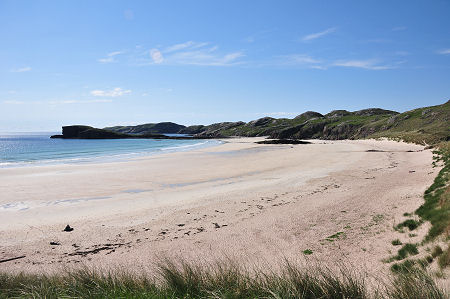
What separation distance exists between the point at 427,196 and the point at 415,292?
10.7m

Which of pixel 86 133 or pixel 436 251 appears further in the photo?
pixel 86 133

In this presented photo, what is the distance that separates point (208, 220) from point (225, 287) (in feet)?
24.6

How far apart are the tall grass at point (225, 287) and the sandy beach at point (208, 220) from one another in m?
1.55

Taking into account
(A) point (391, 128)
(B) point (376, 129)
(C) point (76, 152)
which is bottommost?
(C) point (76, 152)

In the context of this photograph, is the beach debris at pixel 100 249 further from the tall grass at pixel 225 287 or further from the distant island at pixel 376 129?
the distant island at pixel 376 129

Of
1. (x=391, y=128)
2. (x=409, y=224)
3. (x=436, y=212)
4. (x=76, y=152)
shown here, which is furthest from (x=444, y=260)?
(x=391, y=128)

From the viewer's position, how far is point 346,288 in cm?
458

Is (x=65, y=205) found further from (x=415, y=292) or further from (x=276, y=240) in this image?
(x=415, y=292)

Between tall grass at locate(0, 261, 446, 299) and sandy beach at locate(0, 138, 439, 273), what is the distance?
1546 millimetres

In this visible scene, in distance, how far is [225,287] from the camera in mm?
4988

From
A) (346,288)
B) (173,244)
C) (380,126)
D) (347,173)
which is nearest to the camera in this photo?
(346,288)

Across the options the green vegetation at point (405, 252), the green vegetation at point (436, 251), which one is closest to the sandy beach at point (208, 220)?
the green vegetation at point (405, 252)

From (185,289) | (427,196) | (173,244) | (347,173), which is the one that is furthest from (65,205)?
(347,173)

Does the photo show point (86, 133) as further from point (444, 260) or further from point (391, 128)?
point (444, 260)
